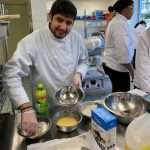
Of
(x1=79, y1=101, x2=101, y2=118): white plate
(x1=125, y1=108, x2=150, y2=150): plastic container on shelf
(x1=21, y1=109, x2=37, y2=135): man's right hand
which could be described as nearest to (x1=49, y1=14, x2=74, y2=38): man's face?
(x1=79, y1=101, x2=101, y2=118): white plate

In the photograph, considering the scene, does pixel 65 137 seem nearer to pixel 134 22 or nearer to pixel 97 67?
pixel 97 67

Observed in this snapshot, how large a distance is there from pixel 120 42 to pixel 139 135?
167 centimetres

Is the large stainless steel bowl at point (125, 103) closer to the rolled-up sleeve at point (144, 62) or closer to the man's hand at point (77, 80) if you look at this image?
the man's hand at point (77, 80)

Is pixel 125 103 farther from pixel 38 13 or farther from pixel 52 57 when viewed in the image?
pixel 38 13

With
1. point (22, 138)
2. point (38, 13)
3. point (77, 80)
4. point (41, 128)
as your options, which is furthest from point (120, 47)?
point (22, 138)

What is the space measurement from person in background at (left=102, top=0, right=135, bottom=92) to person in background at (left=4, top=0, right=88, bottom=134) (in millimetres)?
767

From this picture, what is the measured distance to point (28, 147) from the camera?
0.87 m

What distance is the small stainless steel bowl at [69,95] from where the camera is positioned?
1.25 metres

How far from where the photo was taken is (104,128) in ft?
2.28

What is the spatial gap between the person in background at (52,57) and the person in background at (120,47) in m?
0.77

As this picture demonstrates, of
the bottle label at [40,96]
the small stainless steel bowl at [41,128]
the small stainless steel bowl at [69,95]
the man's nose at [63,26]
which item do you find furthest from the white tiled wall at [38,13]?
the small stainless steel bowl at [41,128]

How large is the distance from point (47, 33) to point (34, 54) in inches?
7.5

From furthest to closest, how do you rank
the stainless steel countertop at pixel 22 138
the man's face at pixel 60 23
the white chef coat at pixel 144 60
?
the white chef coat at pixel 144 60
the man's face at pixel 60 23
the stainless steel countertop at pixel 22 138

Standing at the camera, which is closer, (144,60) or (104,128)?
(104,128)
